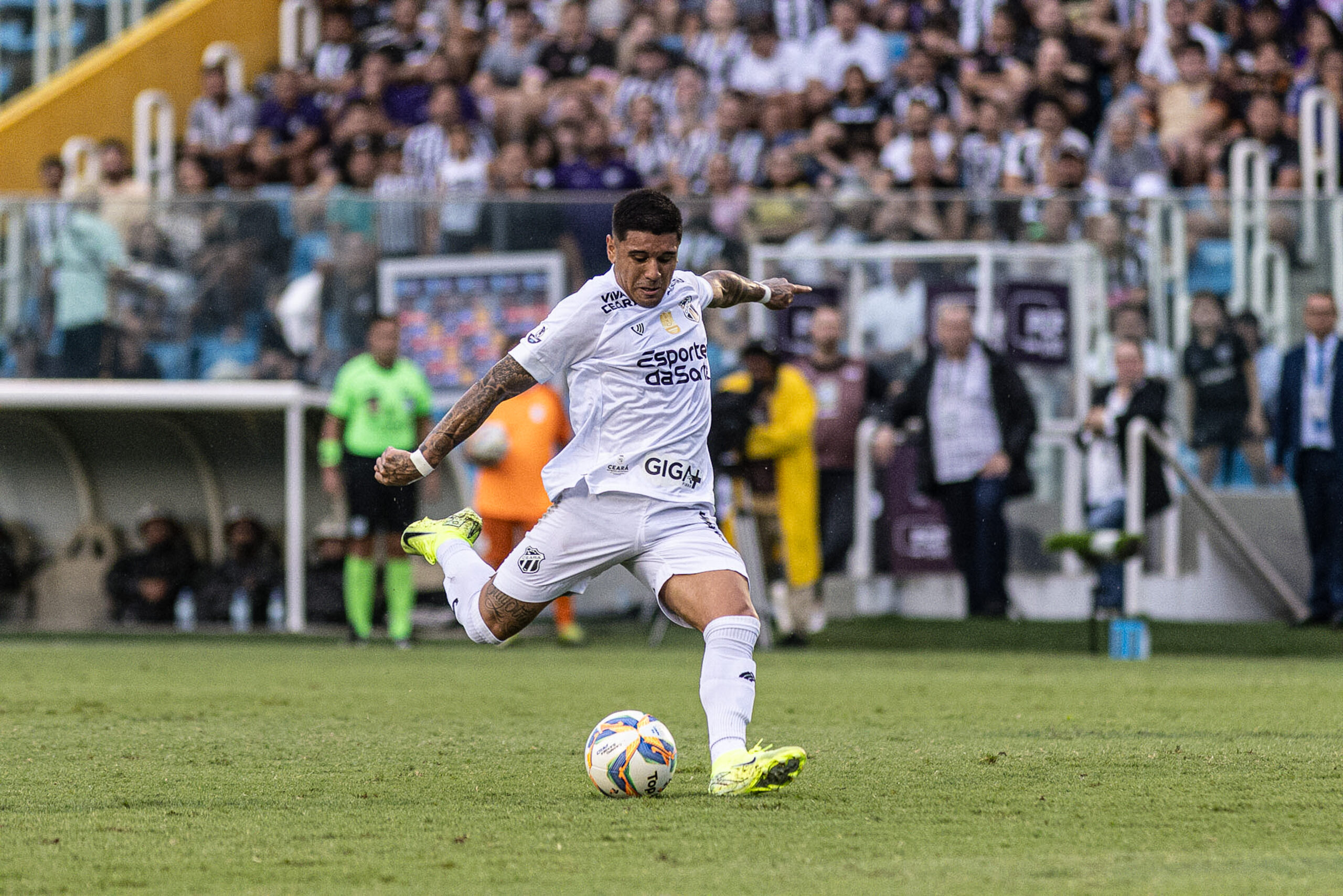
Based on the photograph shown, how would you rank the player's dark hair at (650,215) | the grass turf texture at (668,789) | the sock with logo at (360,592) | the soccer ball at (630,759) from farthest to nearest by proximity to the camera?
the sock with logo at (360,592)
the player's dark hair at (650,215)
the soccer ball at (630,759)
the grass turf texture at (668,789)

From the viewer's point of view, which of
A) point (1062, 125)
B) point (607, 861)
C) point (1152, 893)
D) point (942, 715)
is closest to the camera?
point (1152, 893)

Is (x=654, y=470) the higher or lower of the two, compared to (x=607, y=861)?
higher

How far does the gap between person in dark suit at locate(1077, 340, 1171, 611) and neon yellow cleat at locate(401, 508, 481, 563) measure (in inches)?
318

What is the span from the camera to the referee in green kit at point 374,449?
44.3ft

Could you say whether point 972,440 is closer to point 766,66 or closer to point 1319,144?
point 1319,144

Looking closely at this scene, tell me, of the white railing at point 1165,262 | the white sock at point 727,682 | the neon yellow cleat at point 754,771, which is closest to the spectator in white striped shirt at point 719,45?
the white railing at point 1165,262

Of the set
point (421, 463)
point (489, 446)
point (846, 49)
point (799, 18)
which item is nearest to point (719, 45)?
point (799, 18)

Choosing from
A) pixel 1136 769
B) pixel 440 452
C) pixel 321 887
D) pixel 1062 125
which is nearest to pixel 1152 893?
pixel 321 887

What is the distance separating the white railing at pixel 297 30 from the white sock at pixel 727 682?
16.6 m

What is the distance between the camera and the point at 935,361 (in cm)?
1384

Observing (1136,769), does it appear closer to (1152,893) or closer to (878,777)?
(878,777)

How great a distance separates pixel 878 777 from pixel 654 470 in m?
1.28

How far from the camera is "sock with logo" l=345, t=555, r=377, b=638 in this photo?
13.7 m

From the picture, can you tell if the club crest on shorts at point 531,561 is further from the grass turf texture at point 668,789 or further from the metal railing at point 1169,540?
the metal railing at point 1169,540
